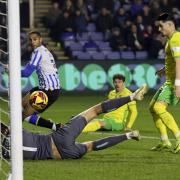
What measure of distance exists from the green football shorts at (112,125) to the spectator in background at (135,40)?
453 inches

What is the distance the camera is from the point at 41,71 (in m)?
12.7

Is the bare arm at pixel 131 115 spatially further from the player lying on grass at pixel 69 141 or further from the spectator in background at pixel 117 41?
the spectator in background at pixel 117 41

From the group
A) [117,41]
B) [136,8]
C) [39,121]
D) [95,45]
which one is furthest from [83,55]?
[39,121]

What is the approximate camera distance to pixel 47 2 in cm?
2836

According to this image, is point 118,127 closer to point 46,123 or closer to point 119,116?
point 119,116

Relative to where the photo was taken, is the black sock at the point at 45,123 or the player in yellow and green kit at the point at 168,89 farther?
the black sock at the point at 45,123

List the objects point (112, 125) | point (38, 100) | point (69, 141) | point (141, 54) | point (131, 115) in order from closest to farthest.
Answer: point (69, 141) < point (38, 100) < point (131, 115) < point (112, 125) < point (141, 54)

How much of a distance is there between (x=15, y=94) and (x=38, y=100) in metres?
5.30

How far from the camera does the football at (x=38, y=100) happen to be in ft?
40.8

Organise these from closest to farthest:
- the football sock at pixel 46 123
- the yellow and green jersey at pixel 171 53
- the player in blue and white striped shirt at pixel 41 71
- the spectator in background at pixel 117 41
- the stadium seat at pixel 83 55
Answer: the yellow and green jersey at pixel 171 53 → the player in blue and white striped shirt at pixel 41 71 → the football sock at pixel 46 123 → the stadium seat at pixel 83 55 → the spectator in background at pixel 117 41

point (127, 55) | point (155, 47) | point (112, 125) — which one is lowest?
point (112, 125)

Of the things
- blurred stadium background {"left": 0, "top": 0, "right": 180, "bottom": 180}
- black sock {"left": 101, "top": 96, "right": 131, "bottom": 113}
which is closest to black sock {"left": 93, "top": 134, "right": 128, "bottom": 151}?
black sock {"left": 101, "top": 96, "right": 131, "bottom": 113}

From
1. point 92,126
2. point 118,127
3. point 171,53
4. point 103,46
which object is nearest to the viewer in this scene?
point 171,53

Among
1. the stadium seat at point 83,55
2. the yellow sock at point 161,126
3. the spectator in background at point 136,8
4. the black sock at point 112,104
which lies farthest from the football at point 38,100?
the spectator in background at point 136,8
